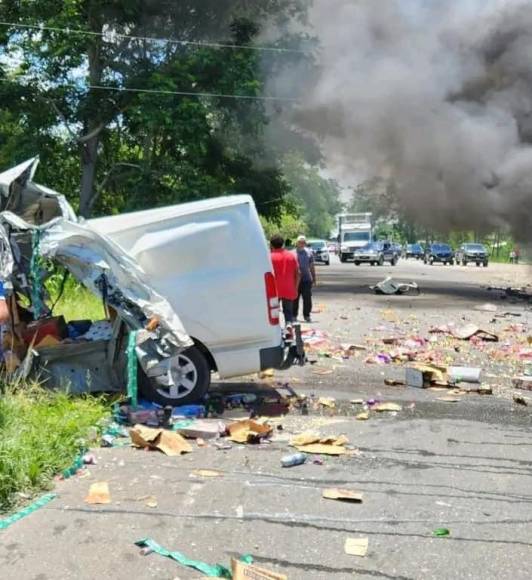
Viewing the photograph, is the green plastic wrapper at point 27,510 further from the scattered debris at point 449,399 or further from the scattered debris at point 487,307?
the scattered debris at point 487,307

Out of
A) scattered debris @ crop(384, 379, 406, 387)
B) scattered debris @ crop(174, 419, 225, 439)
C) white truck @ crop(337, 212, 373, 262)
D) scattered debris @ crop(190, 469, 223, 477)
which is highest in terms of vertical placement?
white truck @ crop(337, 212, 373, 262)

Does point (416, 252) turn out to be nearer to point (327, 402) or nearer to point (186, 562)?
point (327, 402)

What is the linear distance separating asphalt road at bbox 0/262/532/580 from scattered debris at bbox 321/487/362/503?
57mm

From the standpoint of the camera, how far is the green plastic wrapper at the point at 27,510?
385 cm

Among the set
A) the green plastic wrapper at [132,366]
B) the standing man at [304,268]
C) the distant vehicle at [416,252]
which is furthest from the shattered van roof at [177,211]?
the distant vehicle at [416,252]

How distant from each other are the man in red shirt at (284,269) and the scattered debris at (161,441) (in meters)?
5.58

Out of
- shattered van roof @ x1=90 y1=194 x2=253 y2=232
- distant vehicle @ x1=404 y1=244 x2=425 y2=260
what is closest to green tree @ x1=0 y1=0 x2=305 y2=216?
shattered van roof @ x1=90 y1=194 x2=253 y2=232

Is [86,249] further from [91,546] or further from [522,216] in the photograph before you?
[522,216]

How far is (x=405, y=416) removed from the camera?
6613 mm

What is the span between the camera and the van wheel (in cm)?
641

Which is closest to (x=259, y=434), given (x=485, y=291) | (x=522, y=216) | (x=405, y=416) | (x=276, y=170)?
(x=405, y=416)

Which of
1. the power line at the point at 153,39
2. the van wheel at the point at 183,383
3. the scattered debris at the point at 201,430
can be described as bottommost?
the scattered debris at the point at 201,430

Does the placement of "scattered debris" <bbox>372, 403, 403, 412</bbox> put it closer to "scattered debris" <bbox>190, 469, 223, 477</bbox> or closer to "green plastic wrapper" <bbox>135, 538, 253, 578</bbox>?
"scattered debris" <bbox>190, 469, 223, 477</bbox>

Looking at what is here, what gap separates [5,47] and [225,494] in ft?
62.2
